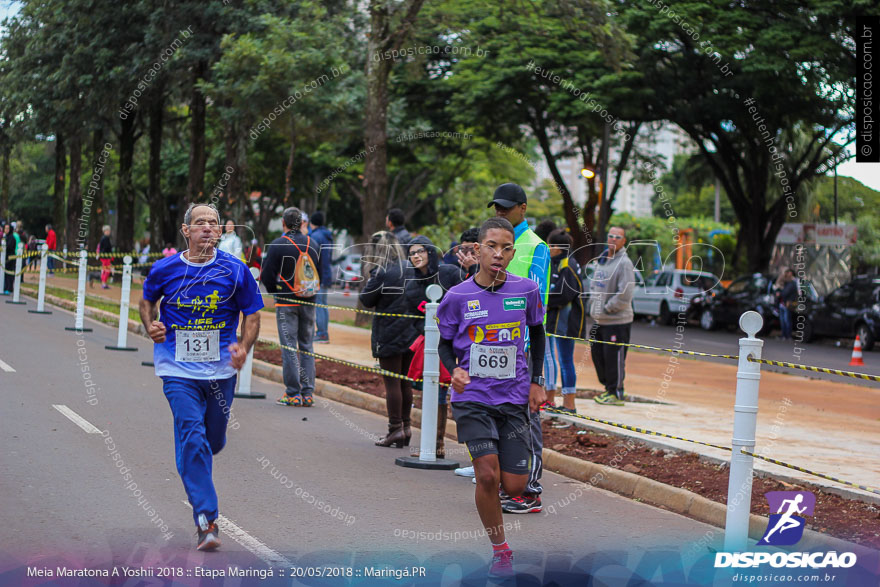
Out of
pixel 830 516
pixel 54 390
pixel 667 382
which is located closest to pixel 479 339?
pixel 830 516

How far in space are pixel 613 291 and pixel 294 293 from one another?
3533mm

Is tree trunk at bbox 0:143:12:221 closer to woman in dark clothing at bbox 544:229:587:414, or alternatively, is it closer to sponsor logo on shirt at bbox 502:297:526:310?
woman in dark clothing at bbox 544:229:587:414

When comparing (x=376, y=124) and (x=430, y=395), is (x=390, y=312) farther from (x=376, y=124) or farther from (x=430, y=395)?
(x=376, y=124)

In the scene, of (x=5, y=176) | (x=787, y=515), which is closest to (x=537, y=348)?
(x=787, y=515)

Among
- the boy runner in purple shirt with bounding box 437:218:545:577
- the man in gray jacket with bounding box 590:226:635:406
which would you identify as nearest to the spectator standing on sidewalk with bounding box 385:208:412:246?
the man in gray jacket with bounding box 590:226:635:406

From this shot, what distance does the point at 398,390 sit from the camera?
9703 mm

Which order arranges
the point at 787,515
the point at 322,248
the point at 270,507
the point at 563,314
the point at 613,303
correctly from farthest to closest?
the point at 322,248
the point at 613,303
the point at 563,314
the point at 270,507
the point at 787,515

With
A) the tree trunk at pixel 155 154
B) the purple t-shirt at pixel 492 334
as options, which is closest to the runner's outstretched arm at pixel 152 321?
the purple t-shirt at pixel 492 334

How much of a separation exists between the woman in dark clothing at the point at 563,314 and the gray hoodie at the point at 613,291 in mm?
251

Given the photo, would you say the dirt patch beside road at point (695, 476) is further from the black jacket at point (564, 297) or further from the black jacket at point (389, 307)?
the black jacket at point (389, 307)

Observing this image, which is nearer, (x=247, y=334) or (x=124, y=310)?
(x=247, y=334)

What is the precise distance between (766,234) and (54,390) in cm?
2903

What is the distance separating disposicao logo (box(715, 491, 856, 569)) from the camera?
6266 millimetres

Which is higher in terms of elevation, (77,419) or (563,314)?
(563,314)
